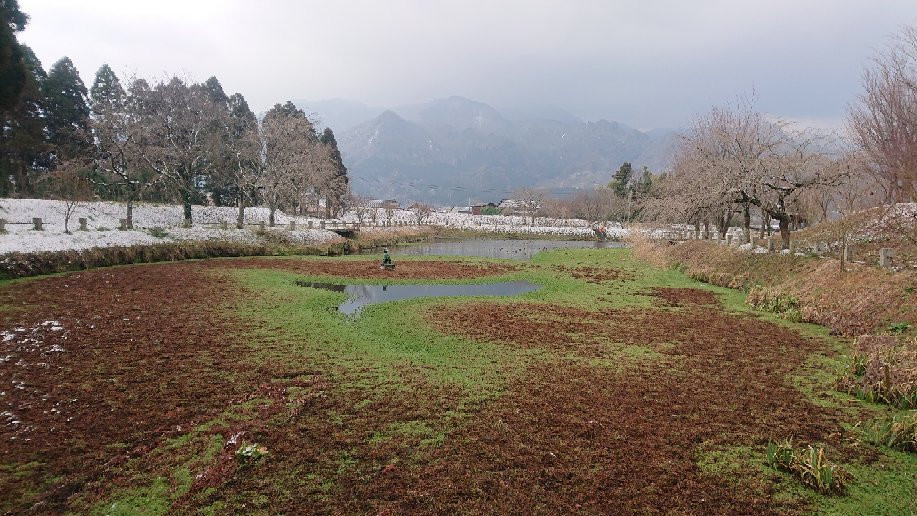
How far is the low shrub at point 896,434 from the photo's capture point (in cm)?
626

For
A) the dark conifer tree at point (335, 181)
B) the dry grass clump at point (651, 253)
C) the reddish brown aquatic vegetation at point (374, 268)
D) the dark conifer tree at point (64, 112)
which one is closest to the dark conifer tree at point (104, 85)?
the dark conifer tree at point (64, 112)

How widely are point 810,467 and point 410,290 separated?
1596 cm

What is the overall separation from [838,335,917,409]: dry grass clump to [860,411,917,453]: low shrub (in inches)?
48.2

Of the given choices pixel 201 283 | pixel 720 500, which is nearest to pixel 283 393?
pixel 720 500

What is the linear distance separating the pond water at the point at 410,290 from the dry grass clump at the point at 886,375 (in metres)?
12.0

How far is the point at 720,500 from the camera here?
16.8 ft

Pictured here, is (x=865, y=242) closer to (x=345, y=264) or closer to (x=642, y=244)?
(x=642, y=244)

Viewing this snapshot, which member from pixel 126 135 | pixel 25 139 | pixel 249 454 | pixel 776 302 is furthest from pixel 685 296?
pixel 25 139

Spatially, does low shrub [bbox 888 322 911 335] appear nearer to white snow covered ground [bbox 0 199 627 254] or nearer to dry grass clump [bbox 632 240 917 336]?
dry grass clump [bbox 632 240 917 336]

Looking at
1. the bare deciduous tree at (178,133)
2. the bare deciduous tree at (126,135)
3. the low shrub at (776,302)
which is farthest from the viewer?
the bare deciduous tree at (178,133)

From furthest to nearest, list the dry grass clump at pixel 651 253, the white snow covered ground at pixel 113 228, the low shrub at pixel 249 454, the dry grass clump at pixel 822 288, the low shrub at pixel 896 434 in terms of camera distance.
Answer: the dry grass clump at pixel 651 253 → the white snow covered ground at pixel 113 228 → the dry grass clump at pixel 822 288 → the low shrub at pixel 896 434 → the low shrub at pixel 249 454

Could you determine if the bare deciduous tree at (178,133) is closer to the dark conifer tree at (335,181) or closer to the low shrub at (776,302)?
the dark conifer tree at (335,181)

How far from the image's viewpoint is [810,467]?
218 inches

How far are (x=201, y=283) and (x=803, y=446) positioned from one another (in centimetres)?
1969
